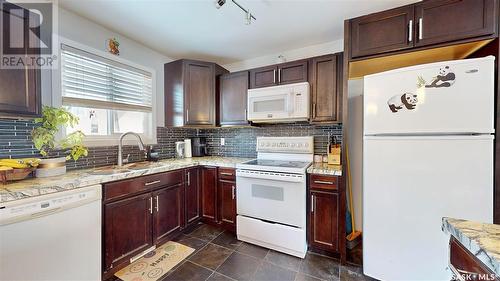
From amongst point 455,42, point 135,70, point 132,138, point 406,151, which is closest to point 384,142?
point 406,151

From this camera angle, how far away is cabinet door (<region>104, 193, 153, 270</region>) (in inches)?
63.4

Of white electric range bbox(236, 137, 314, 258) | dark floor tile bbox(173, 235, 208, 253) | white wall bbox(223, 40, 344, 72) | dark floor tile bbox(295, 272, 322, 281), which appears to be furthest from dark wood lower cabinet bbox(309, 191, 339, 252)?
white wall bbox(223, 40, 344, 72)

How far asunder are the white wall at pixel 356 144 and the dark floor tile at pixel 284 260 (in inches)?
40.4

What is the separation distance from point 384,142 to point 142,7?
245 cm

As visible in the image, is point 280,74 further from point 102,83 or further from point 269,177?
point 102,83

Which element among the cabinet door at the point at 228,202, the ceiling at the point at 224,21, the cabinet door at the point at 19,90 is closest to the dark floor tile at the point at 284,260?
the cabinet door at the point at 228,202

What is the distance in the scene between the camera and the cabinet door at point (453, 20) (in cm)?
135

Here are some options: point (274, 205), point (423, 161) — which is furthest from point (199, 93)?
point (423, 161)

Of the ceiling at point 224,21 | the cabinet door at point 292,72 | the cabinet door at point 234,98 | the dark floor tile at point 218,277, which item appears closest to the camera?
the dark floor tile at point 218,277

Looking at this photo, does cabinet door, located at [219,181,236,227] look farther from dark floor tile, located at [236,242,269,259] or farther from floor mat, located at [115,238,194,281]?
floor mat, located at [115,238,194,281]

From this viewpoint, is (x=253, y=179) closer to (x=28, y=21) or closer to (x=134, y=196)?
(x=134, y=196)

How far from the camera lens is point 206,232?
2.46 m

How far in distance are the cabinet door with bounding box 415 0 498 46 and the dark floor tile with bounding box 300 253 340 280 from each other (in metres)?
2.07

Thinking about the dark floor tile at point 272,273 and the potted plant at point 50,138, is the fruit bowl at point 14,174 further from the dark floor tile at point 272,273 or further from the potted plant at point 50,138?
the dark floor tile at point 272,273
